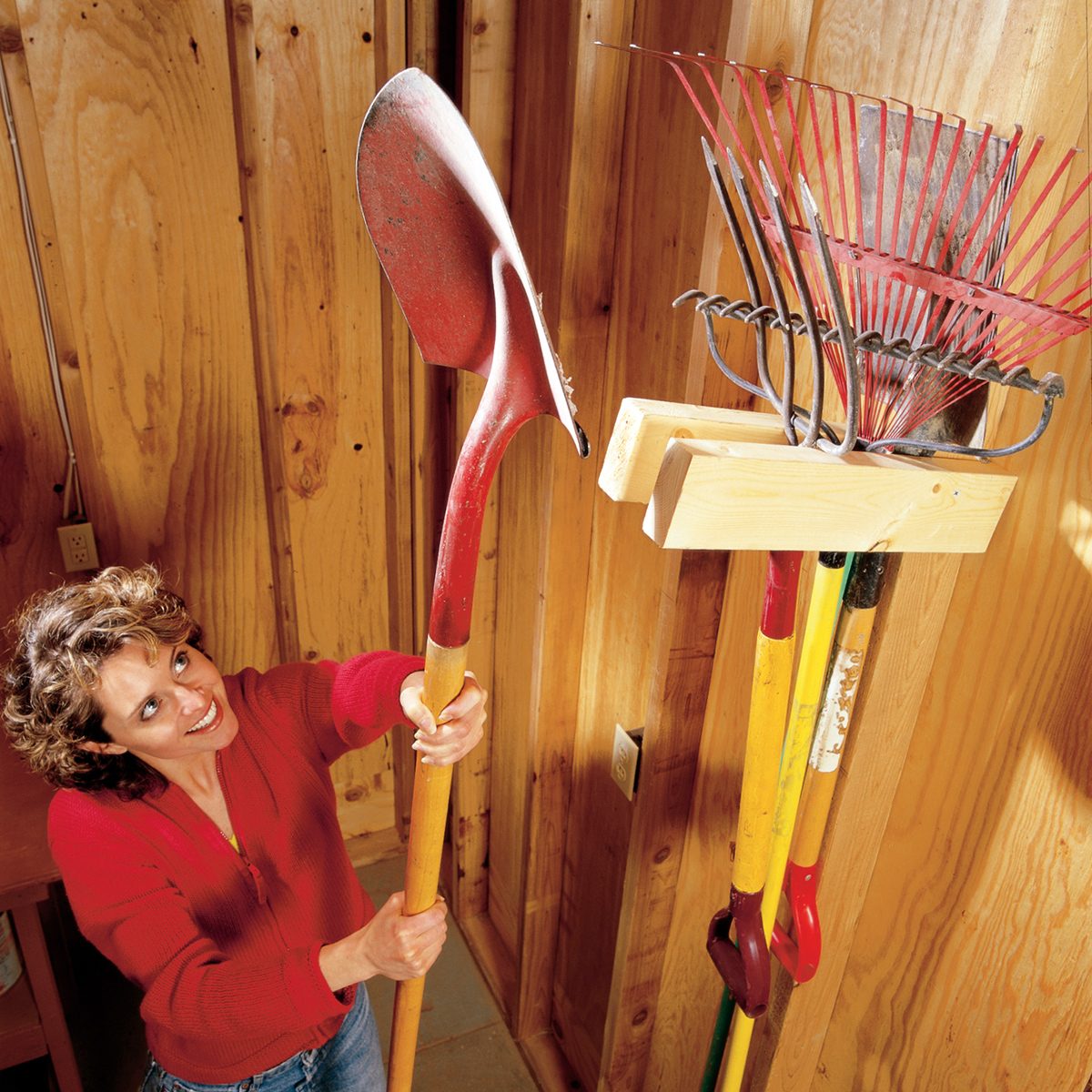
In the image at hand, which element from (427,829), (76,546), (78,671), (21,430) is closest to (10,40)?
(21,430)

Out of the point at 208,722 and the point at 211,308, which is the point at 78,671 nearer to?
the point at 208,722

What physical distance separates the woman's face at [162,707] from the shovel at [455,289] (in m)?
0.39

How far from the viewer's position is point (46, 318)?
1.50 meters

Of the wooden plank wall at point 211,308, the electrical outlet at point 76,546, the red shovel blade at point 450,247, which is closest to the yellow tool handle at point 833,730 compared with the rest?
the red shovel blade at point 450,247

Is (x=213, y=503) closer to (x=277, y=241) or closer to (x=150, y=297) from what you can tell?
(x=150, y=297)

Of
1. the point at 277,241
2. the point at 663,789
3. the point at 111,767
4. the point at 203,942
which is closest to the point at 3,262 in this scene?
the point at 277,241

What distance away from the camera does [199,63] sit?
1443 millimetres

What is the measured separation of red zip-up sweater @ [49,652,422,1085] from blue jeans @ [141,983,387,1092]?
0.05 m

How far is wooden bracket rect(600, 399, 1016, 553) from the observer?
0.60 m

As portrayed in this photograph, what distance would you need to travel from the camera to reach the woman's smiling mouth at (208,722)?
42.5 inches

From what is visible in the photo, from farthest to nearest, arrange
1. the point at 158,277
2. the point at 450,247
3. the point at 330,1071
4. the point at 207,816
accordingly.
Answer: the point at 158,277 < the point at 330,1071 < the point at 207,816 < the point at 450,247

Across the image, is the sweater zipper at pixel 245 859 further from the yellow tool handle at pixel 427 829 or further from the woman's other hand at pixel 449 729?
the woman's other hand at pixel 449 729

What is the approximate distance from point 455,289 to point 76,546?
A: 1.23m

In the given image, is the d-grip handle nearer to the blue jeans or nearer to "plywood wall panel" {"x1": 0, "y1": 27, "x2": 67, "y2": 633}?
the blue jeans
